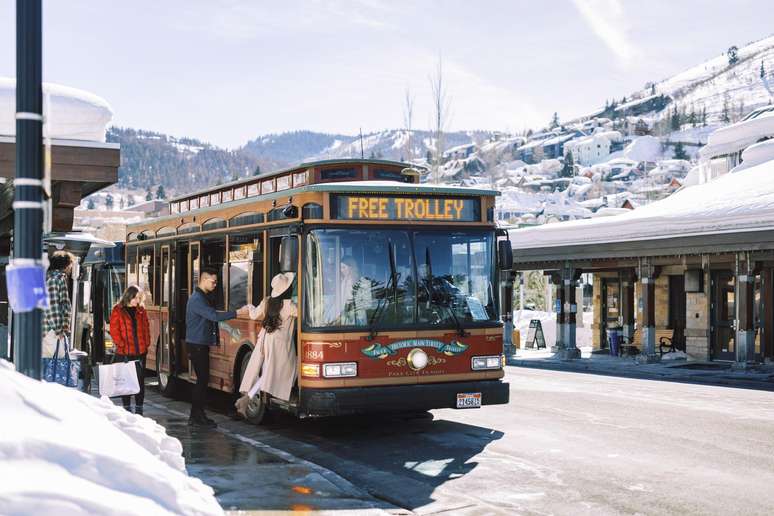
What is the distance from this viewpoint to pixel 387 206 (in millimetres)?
10867

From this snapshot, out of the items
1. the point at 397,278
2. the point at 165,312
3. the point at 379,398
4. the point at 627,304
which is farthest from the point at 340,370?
the point at 627,304

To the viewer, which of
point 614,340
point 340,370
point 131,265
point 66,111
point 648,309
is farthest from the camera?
point 614,340

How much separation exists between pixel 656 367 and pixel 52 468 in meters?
23.2

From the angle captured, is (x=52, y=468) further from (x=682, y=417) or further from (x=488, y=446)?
(x=682, y=417)

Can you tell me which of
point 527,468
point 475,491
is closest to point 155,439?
point 475,491

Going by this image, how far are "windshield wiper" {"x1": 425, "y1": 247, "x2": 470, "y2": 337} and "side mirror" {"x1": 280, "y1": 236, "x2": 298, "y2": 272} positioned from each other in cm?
158

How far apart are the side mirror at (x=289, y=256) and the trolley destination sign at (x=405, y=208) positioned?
24.9 inches

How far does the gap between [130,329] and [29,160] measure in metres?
6.43

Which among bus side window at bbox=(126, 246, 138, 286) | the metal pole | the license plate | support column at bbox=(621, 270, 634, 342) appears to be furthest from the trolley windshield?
support column at bbox=(621, 270, 634, 342)

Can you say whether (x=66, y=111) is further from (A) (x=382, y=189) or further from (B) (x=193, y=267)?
(B) (x=193, y=267)

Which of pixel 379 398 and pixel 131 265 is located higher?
pixel 131 265

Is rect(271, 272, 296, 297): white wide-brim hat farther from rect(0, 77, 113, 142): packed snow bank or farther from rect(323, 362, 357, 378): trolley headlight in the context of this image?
rect(0, 77, 113, 142): packed snow bank

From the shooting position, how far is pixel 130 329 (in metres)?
11.7

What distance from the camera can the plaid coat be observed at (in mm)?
9367
